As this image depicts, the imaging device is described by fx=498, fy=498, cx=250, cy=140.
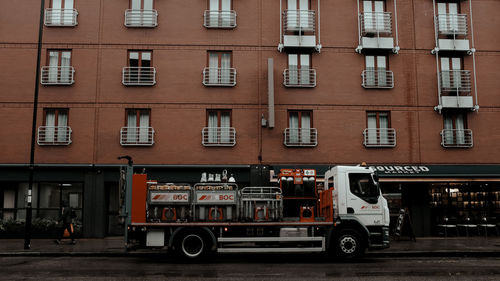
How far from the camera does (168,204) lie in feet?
51.7

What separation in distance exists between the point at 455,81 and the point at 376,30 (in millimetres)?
4552

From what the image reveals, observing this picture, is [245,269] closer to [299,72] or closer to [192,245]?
[192,245]

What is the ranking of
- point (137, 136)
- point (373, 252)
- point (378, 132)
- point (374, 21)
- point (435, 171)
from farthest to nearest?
1. point (374, 21)
2. point (378, 132)
3. point (137, 136)
4. point (435, 171)
5. point (373, 252)

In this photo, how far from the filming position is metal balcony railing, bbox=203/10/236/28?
23875mm

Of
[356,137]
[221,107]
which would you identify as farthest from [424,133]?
[221,107]

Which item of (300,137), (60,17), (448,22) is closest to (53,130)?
(60,17)

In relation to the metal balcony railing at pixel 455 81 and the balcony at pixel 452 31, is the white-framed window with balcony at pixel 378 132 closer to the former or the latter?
the metal balcony railing at pixel 455 81

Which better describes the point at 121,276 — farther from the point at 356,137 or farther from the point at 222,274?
the point at 356,137

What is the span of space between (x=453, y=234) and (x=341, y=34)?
11.0m

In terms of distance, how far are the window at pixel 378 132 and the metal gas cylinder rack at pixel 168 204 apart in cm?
1090

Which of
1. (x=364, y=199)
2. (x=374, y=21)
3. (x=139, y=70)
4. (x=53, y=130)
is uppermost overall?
(x=374, y=21)

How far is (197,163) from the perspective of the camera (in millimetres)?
23047

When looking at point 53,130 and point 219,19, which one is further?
point 219,19

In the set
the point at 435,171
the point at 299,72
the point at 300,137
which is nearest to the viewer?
the point at 435,171
